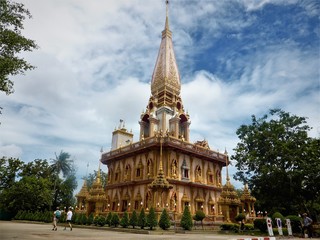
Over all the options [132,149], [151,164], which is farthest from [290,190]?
[132,149]

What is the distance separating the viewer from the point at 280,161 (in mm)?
27359

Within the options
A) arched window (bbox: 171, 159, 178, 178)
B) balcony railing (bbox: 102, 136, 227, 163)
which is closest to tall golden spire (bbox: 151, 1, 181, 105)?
balcony railing (bbox: 102, 136, 227, 163)

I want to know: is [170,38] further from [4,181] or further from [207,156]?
[4,181]

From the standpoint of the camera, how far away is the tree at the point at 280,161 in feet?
84.2

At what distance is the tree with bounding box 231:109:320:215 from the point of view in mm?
25672

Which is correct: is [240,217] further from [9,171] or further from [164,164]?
[9,171]

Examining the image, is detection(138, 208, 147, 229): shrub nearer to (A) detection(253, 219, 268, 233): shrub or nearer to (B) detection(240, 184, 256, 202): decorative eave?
(A) detection(253, 219, 268, 233): shrub

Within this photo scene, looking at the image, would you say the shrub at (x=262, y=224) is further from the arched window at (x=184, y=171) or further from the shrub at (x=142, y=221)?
the shrub at (x=142, y=221)

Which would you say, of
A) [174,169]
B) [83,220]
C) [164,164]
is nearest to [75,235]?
[83,220]

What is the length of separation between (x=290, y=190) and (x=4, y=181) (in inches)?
1808

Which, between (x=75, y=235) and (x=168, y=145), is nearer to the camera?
(x=75, y=235)

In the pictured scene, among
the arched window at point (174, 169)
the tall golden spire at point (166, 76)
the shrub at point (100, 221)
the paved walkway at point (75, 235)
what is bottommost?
the paved walkway at point (75, 235)

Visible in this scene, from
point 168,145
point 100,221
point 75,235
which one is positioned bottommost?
point 75,235

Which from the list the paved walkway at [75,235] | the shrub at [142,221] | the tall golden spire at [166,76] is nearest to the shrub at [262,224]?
the paved walkway at [75,235]
